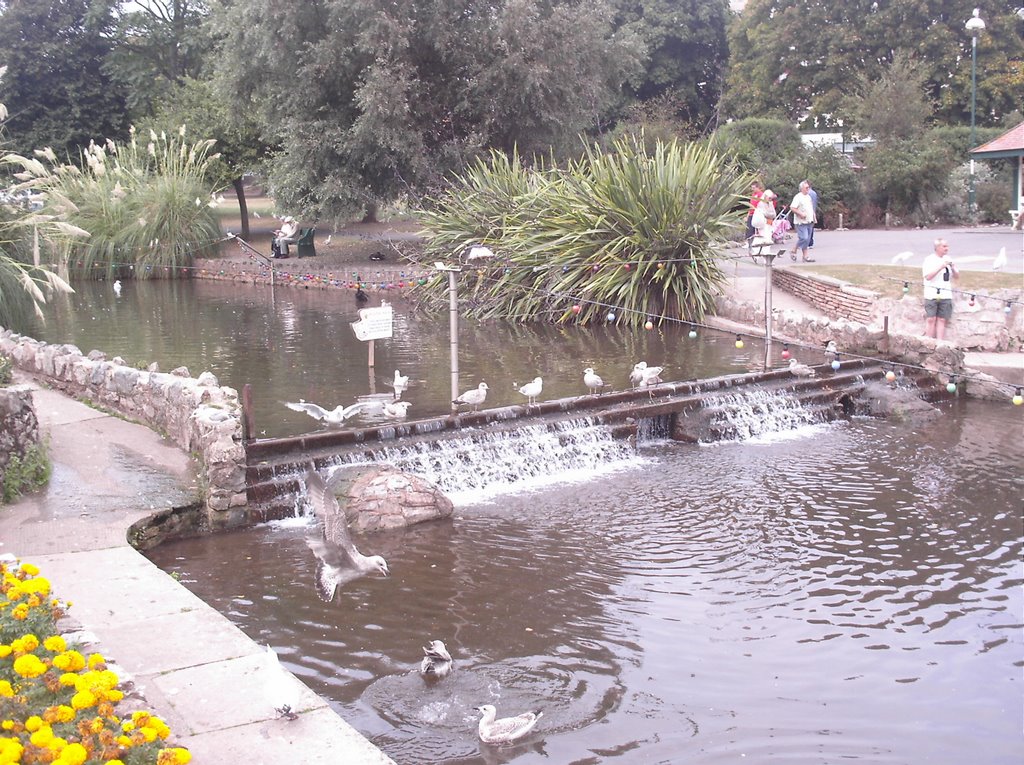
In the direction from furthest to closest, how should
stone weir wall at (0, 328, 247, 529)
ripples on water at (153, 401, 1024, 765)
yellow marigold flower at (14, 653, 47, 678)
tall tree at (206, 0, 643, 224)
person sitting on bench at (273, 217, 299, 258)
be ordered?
person sitting on bench at (273, 217, 299, 258), tall tree at (206, 0, 643, 224), stone weir wall at (0, 328, 247, 529), ripples on water at (153, 401, 1024, 765), yellow marigold flower at (14, 653, 47, 678)

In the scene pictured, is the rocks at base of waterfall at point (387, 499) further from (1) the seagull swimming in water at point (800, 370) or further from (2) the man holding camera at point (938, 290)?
(2) the man holding camera at point (938, 290)

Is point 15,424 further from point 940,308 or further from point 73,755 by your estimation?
point 940,308

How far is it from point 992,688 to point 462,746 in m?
3.26

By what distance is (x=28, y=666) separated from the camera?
4.30 metres

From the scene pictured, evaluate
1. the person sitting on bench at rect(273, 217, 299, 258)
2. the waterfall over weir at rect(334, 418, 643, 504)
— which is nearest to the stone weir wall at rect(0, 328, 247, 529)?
the waterfall over weir at rect(334, 418, 643, 504)

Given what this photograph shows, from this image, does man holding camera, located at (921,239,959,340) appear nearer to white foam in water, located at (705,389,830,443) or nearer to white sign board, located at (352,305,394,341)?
white foam in water, located at (705,389,830,443)

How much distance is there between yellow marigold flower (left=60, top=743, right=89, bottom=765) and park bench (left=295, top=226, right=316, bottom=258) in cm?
2765

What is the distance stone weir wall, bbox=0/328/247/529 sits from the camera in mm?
9023

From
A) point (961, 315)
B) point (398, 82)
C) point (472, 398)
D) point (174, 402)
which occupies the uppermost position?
point (398, 82)

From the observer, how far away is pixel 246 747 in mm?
4715

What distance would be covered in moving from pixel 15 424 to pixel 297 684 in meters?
4.80

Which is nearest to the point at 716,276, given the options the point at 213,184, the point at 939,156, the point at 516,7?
the point at 516,7

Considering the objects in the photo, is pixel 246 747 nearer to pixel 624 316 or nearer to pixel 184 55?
pixel 624 316

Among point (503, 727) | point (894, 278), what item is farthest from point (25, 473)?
point (894, 278)
